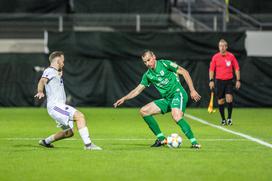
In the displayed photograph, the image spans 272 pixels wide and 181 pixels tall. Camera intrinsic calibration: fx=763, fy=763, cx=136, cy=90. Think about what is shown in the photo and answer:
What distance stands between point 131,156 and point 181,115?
5.91 ft

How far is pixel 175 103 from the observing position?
13.5 m

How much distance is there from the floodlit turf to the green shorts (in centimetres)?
72

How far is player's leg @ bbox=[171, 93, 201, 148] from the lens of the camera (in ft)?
42.9

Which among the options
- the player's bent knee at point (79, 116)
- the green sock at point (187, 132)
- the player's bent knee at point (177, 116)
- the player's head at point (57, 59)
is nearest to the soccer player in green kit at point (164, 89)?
the player's bent knee at point (177, 116)

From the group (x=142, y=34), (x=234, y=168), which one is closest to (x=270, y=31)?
(x=142, y=34)

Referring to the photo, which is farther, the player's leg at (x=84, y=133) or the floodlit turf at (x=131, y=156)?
the player's leg at (x=84, y=133)

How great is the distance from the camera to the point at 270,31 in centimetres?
3066

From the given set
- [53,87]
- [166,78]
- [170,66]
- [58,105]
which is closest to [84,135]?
[58,105]

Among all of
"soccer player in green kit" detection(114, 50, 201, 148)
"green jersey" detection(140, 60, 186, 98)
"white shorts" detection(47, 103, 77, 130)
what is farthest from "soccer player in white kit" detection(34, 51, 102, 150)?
"green jersey" detection(140, 60, 186, 98)

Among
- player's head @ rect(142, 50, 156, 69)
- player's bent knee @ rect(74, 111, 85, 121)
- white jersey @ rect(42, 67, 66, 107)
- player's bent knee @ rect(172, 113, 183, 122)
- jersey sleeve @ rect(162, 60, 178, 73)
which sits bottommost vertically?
player's bent knee @ rect(172, 113, 183, 122)

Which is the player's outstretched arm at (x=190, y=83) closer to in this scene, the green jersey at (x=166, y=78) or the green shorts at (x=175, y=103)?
the green jersey at (x=166, y=78)

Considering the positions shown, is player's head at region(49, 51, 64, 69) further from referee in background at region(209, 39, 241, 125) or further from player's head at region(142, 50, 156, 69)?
referee in background at region(209, 39, 241, 125)

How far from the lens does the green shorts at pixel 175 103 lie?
13.5 metres

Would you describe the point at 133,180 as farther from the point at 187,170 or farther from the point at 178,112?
the point at 178,112
